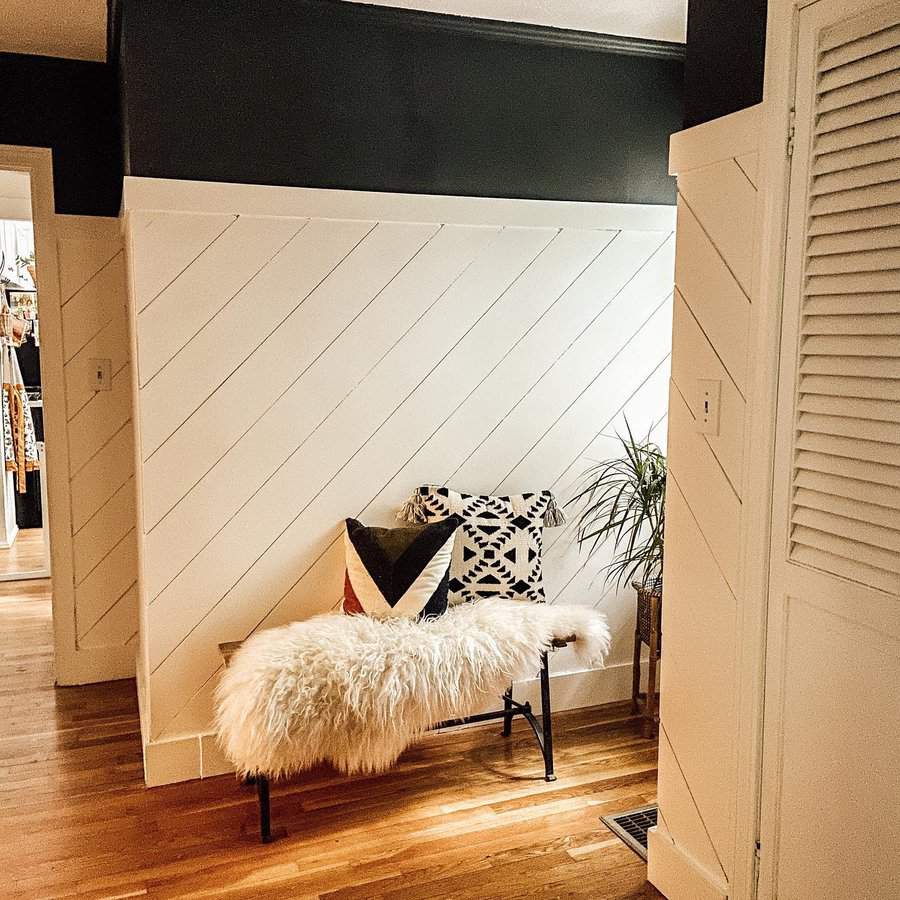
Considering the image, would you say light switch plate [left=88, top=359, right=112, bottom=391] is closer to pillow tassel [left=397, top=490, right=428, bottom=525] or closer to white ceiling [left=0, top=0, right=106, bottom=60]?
white ceiling [left=0, top=0, right=106, bottom=60]

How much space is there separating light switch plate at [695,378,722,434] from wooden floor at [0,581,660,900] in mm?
1230

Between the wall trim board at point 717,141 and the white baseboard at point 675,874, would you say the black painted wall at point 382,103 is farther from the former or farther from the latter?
the white baseboard at point 675,874

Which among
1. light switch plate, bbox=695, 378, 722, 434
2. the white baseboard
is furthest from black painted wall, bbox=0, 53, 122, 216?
the white baseboard

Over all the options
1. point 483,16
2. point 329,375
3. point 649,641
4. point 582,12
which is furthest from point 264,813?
point 582,12

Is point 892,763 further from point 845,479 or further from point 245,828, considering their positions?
point 245,828

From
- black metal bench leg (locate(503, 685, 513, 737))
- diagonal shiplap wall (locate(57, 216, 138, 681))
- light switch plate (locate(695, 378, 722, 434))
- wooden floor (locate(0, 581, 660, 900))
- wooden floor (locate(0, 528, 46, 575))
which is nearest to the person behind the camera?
light switch plate (locate(695, 378, 722, 434))

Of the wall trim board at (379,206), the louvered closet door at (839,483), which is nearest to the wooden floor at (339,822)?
the louvered closet door at (839,483)

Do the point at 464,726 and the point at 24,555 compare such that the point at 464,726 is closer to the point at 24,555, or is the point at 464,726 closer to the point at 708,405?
the point at 708,405

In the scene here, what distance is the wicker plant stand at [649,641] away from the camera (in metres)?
3.26

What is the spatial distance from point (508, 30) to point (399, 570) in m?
1.90

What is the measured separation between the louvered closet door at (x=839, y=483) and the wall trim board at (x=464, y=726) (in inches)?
45.1

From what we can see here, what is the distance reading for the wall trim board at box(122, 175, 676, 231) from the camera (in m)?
2.80

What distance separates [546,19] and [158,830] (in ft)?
9.49

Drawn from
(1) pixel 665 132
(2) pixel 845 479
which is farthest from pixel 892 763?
(1) pixel 665 132
